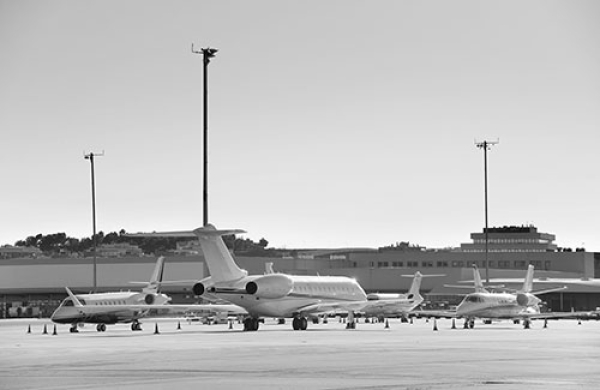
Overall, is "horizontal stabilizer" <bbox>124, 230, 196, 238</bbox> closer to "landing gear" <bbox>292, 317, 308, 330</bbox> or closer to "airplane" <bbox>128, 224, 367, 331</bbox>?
"airplane" <bbox>128, 224, 367, 331</bbox>

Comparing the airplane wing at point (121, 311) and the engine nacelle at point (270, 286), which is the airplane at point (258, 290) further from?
the airplane wing at point (121, 311)

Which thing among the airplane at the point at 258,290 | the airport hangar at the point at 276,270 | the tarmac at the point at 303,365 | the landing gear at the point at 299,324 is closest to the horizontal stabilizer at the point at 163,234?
the airplane at the point at 258,290

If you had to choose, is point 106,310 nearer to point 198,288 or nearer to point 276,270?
point 198,288

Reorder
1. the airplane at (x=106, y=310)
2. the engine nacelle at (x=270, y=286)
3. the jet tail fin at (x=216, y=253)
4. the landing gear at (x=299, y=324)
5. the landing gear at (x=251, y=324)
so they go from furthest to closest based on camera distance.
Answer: the airplane at (x=106, y=310) < the landing gear at (x=299, y=324) < the landing gear at (x=251, y=324) < the engine nacelle at (x=270, y=286) < the jet tail fin at (x=216, y=253)

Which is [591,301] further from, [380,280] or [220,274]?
[220,274]

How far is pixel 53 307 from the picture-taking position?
120m

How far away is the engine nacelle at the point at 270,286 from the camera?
59.2 m

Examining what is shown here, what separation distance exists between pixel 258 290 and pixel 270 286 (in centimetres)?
103

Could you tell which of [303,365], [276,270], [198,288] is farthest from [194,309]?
[276,270]

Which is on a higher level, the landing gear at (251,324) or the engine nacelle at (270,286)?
the engine nacelle at (270,286)

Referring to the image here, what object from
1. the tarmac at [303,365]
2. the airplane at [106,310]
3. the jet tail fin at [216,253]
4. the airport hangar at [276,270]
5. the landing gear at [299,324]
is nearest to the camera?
the tarmac at [303,365]

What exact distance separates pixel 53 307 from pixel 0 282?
44.0ft

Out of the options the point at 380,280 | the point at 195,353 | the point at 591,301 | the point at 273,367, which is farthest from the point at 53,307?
the point at 273,367

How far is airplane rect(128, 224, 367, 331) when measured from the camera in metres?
58.3
